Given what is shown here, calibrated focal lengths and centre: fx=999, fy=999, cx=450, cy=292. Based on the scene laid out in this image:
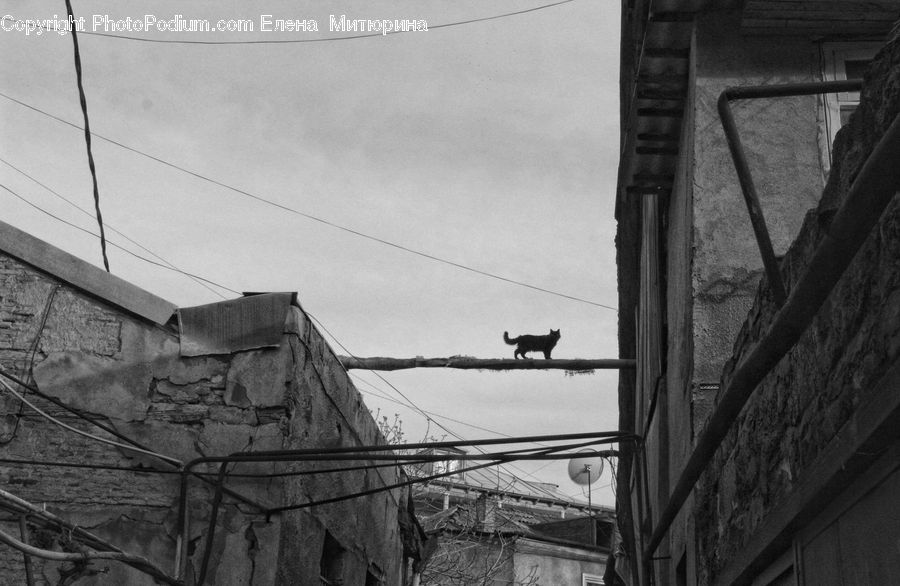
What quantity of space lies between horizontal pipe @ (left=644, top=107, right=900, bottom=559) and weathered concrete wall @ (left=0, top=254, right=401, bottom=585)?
151 inches

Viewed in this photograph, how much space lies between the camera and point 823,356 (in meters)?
3.49

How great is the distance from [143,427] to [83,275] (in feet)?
4.07

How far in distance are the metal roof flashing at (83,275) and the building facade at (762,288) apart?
378cm

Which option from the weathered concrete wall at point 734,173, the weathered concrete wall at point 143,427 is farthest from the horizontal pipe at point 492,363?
the weathered concrete wall at point 734,173

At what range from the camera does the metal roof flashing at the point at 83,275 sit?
747cm

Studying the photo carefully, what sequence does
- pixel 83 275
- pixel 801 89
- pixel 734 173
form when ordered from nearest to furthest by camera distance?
pixel 801 89 < pixel 734 173 < pixel 83 275

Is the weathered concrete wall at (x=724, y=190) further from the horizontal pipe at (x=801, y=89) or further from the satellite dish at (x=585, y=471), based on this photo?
the satellite dish at (x=585, y=471)

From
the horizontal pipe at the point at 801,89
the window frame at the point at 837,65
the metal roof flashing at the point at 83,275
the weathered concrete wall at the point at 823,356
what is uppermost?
the window frame at the point at 837,65

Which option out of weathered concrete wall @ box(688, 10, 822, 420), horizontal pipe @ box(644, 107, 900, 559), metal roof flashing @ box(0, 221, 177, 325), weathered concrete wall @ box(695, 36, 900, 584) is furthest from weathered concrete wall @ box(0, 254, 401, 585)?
horizontal pipe @ box(644, 107, 900, 559)

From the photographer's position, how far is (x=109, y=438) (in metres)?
7.23

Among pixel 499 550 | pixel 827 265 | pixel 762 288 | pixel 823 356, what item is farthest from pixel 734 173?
pixel 499 550

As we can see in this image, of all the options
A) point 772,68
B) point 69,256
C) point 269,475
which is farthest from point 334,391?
point 772,68

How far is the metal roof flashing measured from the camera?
7473 millimetres

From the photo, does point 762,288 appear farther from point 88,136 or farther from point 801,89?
point 88,136
